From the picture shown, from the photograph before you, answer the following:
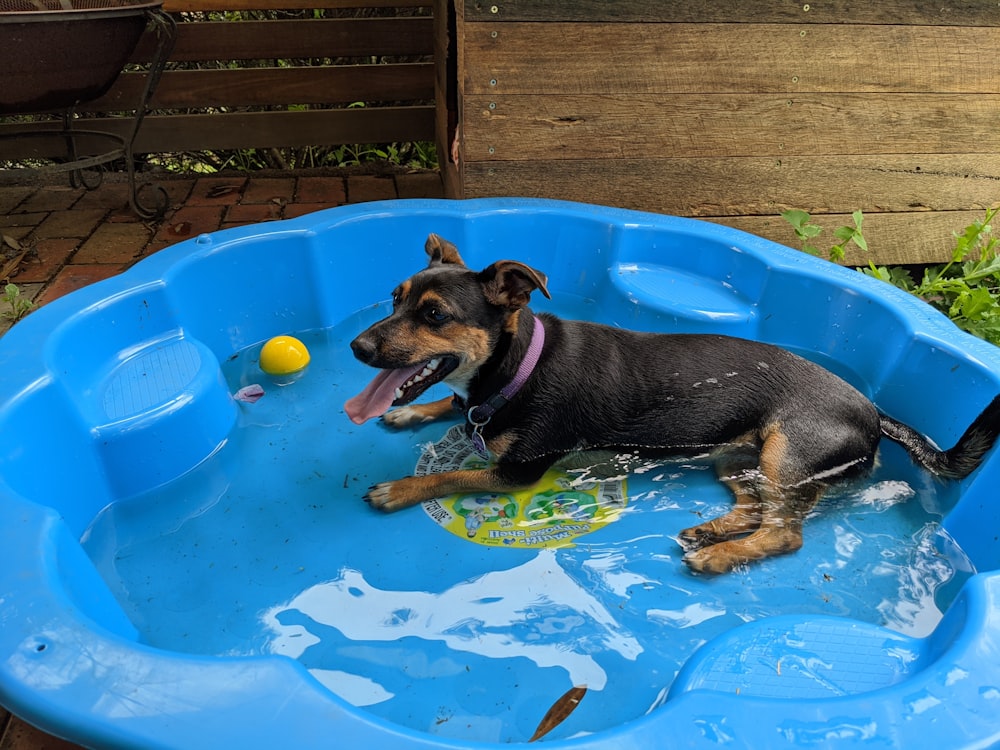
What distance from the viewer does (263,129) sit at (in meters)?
6.19

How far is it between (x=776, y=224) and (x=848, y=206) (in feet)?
1.69

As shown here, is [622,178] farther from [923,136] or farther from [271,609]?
[271,609]

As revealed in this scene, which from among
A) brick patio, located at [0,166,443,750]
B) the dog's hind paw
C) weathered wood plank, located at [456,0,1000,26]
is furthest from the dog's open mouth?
brick patio, located at [0,166,443,750]

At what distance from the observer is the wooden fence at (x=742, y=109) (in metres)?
4.04

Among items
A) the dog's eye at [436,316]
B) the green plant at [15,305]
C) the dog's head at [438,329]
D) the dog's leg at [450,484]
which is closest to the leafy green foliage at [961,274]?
the dog's head at [438,329]

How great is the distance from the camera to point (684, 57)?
4180 mm

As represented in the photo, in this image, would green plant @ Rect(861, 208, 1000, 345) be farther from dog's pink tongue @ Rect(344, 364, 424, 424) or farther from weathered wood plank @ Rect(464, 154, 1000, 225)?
dog's pink tongue @ Rect(344, 364, 424, 424)

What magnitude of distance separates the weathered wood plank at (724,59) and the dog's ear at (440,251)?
1.30 meters

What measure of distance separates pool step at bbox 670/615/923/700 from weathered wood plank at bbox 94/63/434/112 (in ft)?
18.0

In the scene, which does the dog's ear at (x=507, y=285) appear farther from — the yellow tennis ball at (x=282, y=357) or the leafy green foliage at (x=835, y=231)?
the leafy green foliage at (x=835, y=231)

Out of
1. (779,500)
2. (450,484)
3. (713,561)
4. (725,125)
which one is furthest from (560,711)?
(725,125)

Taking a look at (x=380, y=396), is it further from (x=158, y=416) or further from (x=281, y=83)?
(x=281, y=83)

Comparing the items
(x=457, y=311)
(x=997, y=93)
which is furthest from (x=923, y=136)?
(x=457, y=311)

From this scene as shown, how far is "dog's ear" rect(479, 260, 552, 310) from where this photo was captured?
8.97 ft
